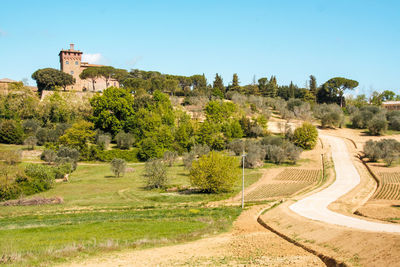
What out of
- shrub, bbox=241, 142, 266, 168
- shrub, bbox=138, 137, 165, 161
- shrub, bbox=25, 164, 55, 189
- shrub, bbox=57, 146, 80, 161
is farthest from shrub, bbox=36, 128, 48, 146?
shrub, bbox=241, 142, 266, 168

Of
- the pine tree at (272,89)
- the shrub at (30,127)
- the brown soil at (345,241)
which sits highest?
the pine tree at (272,89)

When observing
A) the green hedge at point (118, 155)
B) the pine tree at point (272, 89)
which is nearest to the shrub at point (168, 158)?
the green hedge at point (118, 155)

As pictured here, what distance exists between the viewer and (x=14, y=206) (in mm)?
39156

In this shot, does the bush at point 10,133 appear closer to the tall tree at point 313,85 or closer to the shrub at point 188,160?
the shrub at point 188,160

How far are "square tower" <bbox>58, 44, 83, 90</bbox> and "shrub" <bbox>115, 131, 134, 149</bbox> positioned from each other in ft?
155

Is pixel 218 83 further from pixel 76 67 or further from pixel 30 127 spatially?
pixel 30 127

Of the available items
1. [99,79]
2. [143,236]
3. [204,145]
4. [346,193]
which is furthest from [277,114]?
[143,236]

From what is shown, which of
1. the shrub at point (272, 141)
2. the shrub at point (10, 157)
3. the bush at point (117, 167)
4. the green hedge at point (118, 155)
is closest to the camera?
the bush at point (117, 167)

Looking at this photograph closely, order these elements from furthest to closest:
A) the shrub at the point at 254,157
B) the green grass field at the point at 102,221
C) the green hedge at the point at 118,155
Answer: the green hedge at the point at 118,155
the shrub at the point at 254,157
the green grass field at the point at 102,221

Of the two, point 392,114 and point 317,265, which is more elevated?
point 392,114

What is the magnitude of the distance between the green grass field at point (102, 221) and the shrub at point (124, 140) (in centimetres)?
2432

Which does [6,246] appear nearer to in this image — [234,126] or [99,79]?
[234,126]

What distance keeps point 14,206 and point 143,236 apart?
2101 cm

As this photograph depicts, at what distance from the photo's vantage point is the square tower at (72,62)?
380 ft
